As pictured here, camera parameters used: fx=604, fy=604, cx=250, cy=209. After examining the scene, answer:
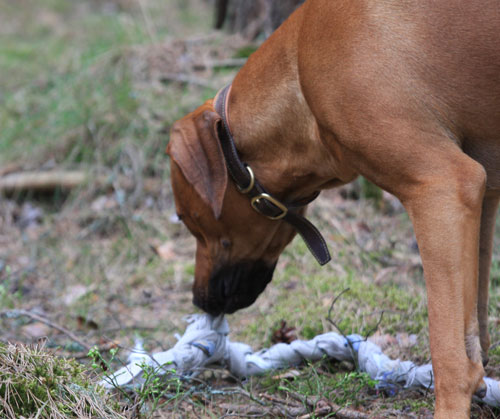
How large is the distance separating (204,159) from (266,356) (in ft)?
3.10

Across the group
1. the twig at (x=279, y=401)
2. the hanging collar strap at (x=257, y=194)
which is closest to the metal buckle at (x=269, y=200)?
the hanging collar strap at (x=257, y=194)

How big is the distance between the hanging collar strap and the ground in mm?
331

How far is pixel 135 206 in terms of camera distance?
4934mm

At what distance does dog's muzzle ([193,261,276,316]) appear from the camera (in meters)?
2.79

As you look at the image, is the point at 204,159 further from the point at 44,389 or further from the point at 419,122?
the point at 44,389

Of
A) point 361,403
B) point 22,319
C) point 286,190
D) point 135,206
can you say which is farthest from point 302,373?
point 135,206

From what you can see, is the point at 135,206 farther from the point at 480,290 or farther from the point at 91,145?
the point at 480,290

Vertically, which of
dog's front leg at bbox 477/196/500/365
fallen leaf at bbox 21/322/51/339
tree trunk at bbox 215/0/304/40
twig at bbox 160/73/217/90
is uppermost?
dog's front leg at bbox 477/196/500/365

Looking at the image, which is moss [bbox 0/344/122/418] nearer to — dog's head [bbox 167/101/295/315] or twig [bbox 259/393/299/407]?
twig [bbox 259/393/299/407]

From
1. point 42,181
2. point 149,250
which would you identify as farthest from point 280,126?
point 42,181

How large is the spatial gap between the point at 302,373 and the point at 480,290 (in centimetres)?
83

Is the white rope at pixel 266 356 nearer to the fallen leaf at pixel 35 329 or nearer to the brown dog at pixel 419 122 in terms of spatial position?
the brown dog at pixel 419 122

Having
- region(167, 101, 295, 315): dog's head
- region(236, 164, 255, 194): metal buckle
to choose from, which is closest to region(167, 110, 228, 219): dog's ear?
region(167, 101, 295, 315): dog's head

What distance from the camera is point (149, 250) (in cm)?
448
